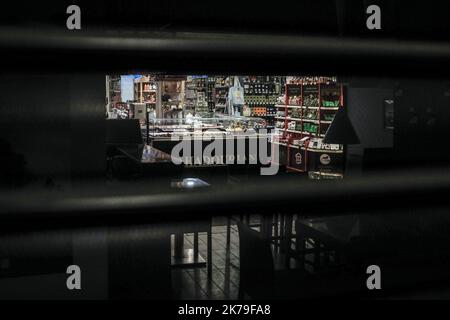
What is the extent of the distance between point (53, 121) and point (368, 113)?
0.39m

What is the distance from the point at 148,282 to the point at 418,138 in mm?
430

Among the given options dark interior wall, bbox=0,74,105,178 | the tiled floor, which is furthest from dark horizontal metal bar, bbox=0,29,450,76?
the tiled floor

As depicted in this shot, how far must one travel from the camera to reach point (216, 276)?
1.99ft

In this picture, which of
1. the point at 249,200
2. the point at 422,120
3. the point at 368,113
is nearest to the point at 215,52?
the point at 249,200

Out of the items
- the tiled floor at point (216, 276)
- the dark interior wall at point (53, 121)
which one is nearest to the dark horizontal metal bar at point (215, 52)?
the dark interior wall at point (53, 121)

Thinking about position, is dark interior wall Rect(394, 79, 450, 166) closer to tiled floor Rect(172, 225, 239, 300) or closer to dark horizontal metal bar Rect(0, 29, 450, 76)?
dark horizontal metal bar Rect(0, 29, 450, 76)

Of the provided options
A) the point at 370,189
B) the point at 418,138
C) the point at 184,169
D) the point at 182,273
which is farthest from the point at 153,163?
the point at 418,138

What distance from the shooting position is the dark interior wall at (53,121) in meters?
0.52

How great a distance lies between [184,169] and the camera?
62cm

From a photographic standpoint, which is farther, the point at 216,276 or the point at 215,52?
Answer: the point at 216,276

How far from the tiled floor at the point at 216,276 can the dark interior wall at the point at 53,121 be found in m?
0.16

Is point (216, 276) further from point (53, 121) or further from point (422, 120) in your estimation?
point (422, 120)

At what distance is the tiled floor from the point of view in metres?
0.59
